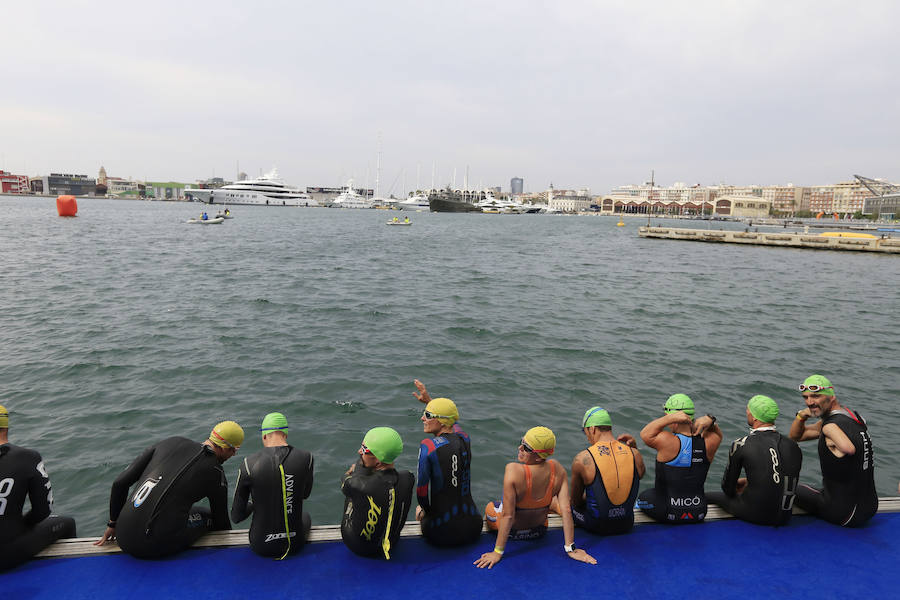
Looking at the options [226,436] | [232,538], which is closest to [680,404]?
[226,436]

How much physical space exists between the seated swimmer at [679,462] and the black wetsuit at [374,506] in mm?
2317

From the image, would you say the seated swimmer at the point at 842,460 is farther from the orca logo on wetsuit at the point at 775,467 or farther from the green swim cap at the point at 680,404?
the green swim cap at the point at 680,404

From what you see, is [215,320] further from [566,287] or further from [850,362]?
[850,362]

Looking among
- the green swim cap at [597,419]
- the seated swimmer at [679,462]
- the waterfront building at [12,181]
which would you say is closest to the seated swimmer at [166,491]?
the green swim cap at [597,419]

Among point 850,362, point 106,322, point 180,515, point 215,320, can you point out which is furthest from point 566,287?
point 180,515

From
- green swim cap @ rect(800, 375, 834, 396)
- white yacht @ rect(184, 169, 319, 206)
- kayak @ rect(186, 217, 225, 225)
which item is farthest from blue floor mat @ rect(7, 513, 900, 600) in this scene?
white yacht @ rect(184, 169, 319, 206)

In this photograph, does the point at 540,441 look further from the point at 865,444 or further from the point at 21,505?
the point at 21,505

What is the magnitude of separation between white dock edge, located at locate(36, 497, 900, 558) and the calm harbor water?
2.49m

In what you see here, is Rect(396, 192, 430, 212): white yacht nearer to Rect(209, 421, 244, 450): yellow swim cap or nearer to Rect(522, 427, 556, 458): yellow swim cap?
Rect(209, 421, 244, 450): yellow swim cap

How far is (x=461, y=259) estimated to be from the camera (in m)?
40.7

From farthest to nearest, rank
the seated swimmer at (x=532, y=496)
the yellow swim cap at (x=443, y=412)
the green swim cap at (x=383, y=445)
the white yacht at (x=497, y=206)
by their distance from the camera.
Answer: the white yacht at (x=497, y=206)
the yellow swim cap at (x=443, y=412)
the seated swimmer at (x=532, y=496)
the green swim cap at (x=383, y=445)

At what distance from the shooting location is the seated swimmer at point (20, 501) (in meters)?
3.96

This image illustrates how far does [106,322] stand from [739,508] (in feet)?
60.8

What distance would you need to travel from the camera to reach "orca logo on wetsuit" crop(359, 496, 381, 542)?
168 inches
